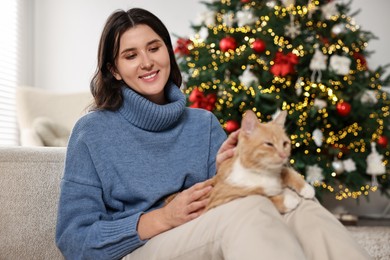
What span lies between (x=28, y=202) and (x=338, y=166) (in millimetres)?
2506

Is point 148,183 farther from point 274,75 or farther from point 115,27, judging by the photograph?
point 274,75

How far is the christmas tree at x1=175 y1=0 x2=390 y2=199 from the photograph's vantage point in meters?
3.40

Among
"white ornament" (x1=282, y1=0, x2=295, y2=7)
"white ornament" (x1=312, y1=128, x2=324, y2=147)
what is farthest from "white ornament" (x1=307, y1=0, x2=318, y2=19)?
"white ornament" (x1=312, y1=128, x2=324, y2=147)

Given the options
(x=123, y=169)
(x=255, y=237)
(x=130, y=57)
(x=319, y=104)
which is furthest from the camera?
(x=319, y=104)

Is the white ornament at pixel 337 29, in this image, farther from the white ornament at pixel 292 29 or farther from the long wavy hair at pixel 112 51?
the long wavy hair at pixel 112 51

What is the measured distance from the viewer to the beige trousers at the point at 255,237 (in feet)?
3.24

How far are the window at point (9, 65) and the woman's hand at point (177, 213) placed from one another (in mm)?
2931

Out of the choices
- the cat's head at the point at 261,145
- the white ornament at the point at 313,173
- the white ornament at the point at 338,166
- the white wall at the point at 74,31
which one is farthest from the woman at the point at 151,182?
the white wall at the point at 74,31

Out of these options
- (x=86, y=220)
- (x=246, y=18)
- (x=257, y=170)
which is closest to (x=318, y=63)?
(x=246, y=18)

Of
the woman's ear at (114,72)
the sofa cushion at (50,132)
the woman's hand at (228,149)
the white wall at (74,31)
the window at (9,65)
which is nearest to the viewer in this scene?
the woman's hand at (228,149)

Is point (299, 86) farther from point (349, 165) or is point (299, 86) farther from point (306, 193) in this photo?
point (306, 193)

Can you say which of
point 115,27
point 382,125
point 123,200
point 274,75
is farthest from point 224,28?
A: point 123,200

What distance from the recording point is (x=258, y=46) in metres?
3.41

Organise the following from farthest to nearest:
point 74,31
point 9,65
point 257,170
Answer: point 74,31 < point 9,65 < point 257,170
